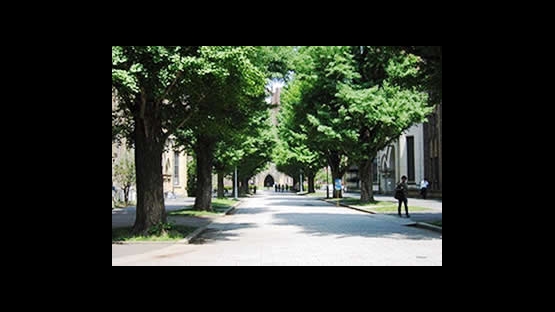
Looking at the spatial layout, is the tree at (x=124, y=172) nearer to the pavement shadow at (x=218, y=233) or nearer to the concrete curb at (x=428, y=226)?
the pavement shadow at (x=218, y=233)

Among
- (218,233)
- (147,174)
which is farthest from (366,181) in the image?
(147,174)

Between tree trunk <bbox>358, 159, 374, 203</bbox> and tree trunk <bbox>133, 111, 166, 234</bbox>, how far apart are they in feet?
74.9

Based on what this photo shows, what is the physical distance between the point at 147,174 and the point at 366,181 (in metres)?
23.6

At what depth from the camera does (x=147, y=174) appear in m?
16.5

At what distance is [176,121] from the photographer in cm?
1808

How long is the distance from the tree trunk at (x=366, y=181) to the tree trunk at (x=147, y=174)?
22.8 metres

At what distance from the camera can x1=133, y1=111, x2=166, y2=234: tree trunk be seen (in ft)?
53.5

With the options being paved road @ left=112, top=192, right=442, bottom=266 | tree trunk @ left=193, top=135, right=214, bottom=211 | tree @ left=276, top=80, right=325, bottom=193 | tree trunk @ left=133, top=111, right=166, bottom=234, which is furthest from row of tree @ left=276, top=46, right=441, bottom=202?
tree trunk @ left=133, top=111, right=166, bottom=234

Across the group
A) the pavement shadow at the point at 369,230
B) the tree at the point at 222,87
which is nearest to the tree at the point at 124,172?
A: the tree at the point at 222,87

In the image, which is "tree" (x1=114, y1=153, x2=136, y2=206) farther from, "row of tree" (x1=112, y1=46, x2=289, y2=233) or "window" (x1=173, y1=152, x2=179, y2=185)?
"window" (x1=173, y1=152, x2=179, y2=185)
